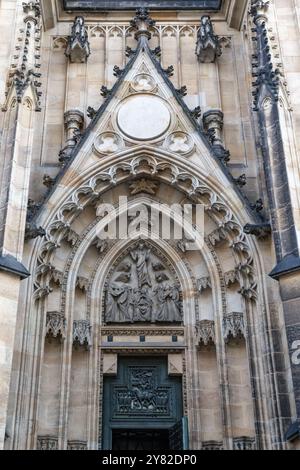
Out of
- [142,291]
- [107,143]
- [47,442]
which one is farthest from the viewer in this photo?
[107,143]

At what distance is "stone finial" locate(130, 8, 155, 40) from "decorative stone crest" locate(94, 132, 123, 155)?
8.51 feet

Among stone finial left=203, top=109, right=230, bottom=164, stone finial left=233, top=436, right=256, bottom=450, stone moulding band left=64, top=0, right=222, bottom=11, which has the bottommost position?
stone finial left=233, top=436, right=256, bottom=450

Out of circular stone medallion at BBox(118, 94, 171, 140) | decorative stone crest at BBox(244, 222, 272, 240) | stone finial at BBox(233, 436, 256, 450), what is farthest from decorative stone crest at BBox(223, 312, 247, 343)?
circular stone medallion at BBox(118, 94, 171, 140)

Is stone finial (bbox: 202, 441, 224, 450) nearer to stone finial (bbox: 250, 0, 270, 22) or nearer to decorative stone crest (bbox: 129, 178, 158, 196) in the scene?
decorative stone crest (bbox: 129, 178, 158, 196)

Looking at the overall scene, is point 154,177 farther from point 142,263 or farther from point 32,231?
point 32,231

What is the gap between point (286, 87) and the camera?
10.9m

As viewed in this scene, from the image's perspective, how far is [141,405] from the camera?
1065 cm

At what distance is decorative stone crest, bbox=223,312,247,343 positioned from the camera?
1044cm

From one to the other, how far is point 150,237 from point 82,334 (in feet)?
7.69

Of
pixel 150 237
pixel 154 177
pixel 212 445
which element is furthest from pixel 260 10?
pixel 212 445

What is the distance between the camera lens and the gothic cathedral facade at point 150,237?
9.69 meters

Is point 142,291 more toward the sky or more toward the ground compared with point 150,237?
more toward the ground

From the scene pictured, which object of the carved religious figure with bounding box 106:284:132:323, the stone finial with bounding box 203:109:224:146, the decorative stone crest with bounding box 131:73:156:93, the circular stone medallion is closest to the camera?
the carved religious figure with bounding box 106:284:132:323

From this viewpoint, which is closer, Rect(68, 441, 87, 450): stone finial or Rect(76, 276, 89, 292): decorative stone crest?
Rect(68, 441, 87, 450): stone finial
